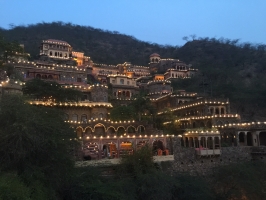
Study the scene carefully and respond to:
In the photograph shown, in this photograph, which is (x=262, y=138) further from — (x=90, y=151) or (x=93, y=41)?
(x=93, y=41)

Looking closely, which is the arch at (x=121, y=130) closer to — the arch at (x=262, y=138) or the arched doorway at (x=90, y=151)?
the arched doorway at (x=90, y=151)

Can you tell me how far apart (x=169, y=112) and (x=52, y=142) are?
98.8ft

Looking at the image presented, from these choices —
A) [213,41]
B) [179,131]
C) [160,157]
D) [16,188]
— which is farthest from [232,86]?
[213,41]

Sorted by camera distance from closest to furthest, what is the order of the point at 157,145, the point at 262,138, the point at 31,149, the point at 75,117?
the point at 31,149 < the point at 157,145 < the point at 75,117 < the point at 262,138

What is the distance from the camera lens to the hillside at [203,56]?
61.3 meters

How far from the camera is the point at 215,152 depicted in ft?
112

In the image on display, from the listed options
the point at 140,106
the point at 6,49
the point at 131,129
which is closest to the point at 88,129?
the point at 131,129

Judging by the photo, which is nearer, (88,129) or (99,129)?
(88,129)

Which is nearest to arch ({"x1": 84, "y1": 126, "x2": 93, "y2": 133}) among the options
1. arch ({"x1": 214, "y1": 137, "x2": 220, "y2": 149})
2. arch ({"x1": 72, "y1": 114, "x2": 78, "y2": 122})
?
arch ({"x1": 72, "y1": 114, "x2": 78, "y2": 122})

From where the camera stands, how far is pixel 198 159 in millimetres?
33375

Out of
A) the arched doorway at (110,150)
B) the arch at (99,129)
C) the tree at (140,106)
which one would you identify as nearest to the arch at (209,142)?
the tree at (140,106)

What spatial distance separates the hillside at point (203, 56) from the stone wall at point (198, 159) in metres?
20.4

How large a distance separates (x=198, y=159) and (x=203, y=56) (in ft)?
269

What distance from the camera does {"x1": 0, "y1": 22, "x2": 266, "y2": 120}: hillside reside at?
2415 inches
